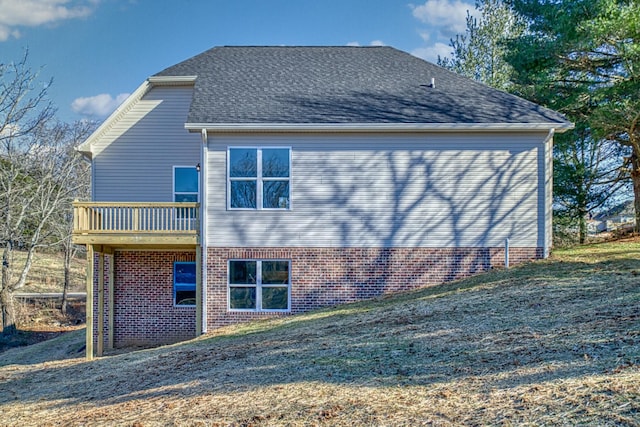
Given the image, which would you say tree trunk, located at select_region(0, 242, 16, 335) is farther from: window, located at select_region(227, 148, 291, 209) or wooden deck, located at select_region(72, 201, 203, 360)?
window, located at select_region(227, 148, 291, 209)

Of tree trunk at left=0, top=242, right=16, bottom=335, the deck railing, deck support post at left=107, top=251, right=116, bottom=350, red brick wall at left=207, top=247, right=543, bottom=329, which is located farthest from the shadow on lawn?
tree trunk at left=0, top=242, right=16, bottom=335

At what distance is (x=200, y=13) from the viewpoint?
19.8 meters

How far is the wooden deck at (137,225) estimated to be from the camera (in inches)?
493

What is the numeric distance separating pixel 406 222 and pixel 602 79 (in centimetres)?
940

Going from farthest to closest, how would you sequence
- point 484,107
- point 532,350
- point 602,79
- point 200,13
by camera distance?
point 200,13 → point 602,79 → point 484,107 → point 532,350

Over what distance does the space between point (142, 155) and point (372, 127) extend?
20.6ft

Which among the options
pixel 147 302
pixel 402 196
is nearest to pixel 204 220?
pixel 147 302

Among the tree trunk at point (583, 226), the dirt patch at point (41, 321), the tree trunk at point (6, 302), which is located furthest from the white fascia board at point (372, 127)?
the tree trunk at point (6, 302)

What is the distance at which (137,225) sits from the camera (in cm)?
1265

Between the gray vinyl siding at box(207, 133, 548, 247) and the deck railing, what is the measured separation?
767mm

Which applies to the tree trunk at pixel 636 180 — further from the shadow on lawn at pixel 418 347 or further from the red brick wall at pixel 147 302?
the red brick wall at pixel 147 302

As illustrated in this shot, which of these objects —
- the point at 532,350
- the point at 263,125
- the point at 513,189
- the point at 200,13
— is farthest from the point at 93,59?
the point at 532,350

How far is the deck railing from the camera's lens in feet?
41.2

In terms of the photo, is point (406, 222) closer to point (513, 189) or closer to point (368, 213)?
point (368, 213)
